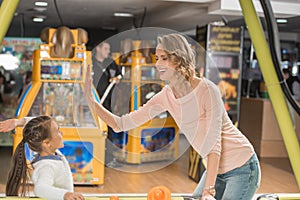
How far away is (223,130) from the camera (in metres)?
2.39

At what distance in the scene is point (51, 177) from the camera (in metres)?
2.35

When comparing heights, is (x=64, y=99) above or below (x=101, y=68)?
below

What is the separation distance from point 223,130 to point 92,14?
8.17 m

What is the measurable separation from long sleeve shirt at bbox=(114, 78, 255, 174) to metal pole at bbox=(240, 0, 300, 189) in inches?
9.6

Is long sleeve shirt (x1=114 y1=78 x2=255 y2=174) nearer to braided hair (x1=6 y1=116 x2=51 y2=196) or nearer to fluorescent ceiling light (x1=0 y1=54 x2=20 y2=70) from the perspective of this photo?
braided hair (x1=6 y1=116 x2=51 y2=196)

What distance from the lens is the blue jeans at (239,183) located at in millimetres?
2346

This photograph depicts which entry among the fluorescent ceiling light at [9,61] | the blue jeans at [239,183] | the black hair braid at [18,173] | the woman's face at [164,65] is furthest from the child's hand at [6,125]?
the fluorescent ceiling light at [9,61]

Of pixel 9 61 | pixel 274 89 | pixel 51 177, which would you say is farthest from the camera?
pixel 9 61

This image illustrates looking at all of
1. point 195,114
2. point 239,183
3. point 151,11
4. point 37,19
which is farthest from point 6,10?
point 37,19

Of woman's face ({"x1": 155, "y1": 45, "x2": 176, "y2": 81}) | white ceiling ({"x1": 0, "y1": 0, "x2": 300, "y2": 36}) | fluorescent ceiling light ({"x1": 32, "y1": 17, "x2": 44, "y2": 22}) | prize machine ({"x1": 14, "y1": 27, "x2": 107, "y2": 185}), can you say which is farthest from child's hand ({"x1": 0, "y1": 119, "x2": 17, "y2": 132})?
fluorescent ceiling light ({"x1": 32, "y1": 17, "x2": 44, "y2": 22})

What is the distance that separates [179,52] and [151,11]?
715 cm

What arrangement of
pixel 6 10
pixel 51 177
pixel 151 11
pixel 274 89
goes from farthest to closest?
1. pixel 151 11
2. pixel 51 177
3. pixel 274 89
4. pixel 6 10

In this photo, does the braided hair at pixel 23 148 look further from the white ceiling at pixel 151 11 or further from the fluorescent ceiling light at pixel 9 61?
the fluorescent ceiling light at pixel 9 61

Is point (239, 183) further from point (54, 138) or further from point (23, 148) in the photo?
point (23, 148)
